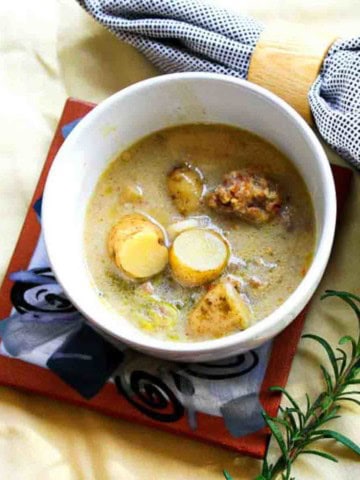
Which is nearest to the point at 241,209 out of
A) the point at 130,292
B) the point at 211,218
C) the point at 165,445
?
the point at 211,218

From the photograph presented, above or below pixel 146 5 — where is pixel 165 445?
below

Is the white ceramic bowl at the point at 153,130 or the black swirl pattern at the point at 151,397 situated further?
the black swirl pattern at the point at 151,397

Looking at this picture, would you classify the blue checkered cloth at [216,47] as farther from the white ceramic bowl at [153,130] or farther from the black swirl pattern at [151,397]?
the black swirl pattern at [151,397]

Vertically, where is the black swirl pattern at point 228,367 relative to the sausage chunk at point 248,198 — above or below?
below

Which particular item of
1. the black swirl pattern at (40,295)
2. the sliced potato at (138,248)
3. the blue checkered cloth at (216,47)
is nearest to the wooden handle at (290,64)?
the blue checkered cloth at (216,47)

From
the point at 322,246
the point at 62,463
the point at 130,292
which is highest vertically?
the point at 322,246

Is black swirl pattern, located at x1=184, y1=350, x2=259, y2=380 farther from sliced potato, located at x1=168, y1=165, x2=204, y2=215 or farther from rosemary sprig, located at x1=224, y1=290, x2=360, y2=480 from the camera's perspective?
sliced potato, located at x1=168, y1=165, x2=204, y2=215

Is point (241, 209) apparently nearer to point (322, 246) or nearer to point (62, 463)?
point (322, 246)

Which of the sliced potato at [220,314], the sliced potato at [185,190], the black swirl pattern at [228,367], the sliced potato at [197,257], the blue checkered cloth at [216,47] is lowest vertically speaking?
the black swirl pattern at [228,367]
